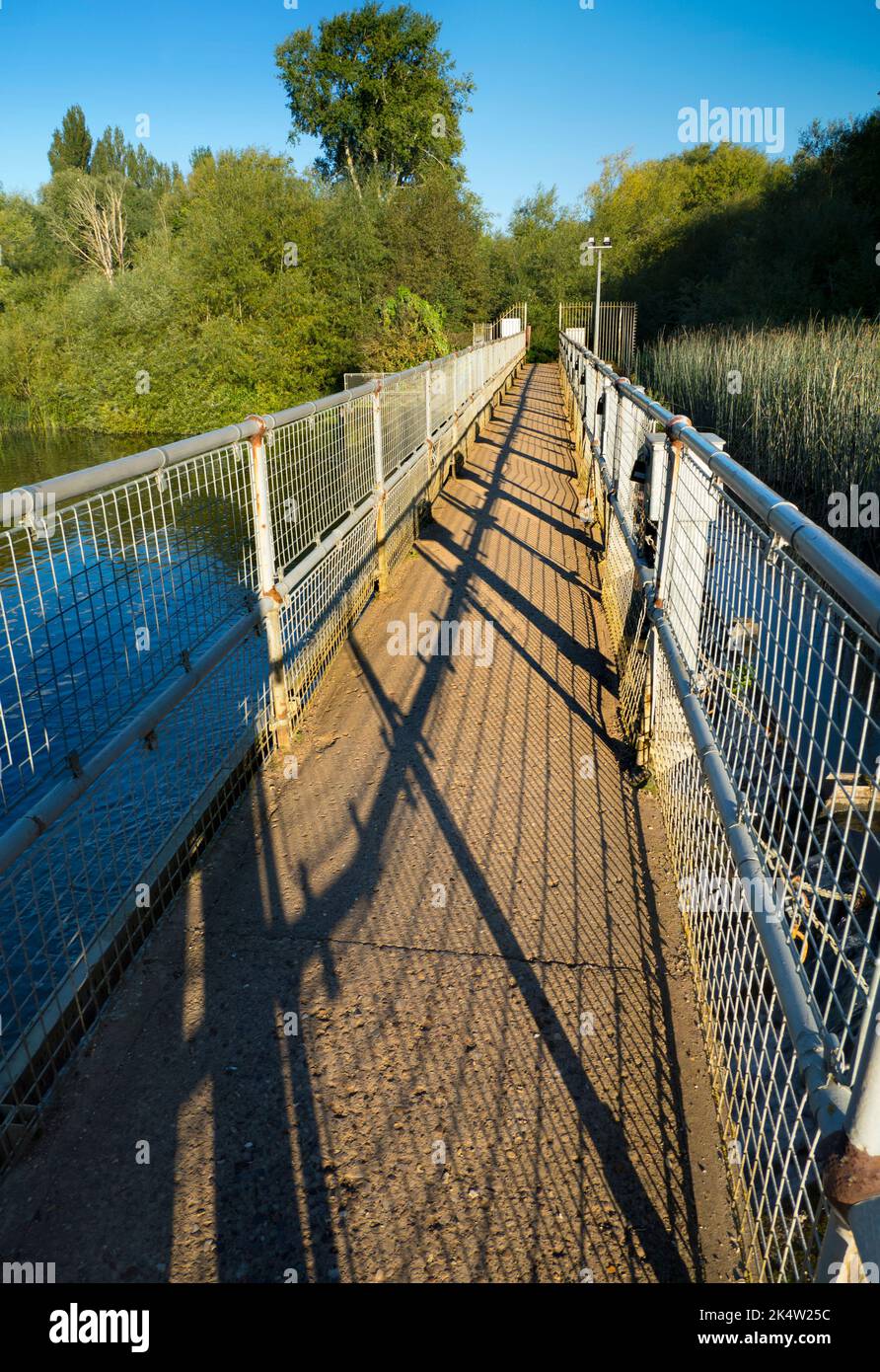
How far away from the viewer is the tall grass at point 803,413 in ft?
35.3

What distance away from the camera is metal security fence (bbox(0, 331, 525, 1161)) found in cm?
267

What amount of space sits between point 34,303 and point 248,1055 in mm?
45695

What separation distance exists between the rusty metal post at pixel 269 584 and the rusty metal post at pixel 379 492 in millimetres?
2915

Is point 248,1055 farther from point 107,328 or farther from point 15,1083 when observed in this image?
point 107,328

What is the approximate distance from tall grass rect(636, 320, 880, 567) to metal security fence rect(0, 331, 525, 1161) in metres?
5.83

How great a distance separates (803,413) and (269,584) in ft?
35.0

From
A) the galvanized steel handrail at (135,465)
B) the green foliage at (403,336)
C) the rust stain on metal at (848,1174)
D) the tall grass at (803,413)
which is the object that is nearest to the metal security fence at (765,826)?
the rust stain on metal at (848,1174)

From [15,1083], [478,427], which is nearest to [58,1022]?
[15,1083]

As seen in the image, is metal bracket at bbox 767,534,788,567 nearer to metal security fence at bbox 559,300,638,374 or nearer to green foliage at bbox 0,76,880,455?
green foliage at bbox 0,76,880,455

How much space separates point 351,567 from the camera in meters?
6.86

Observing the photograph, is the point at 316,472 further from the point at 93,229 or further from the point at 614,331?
the point at 93,229

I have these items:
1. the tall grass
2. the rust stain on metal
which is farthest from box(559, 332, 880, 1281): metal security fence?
the tall grass

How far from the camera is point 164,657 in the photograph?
15.8ft

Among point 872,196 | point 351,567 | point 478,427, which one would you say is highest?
point 872,196
